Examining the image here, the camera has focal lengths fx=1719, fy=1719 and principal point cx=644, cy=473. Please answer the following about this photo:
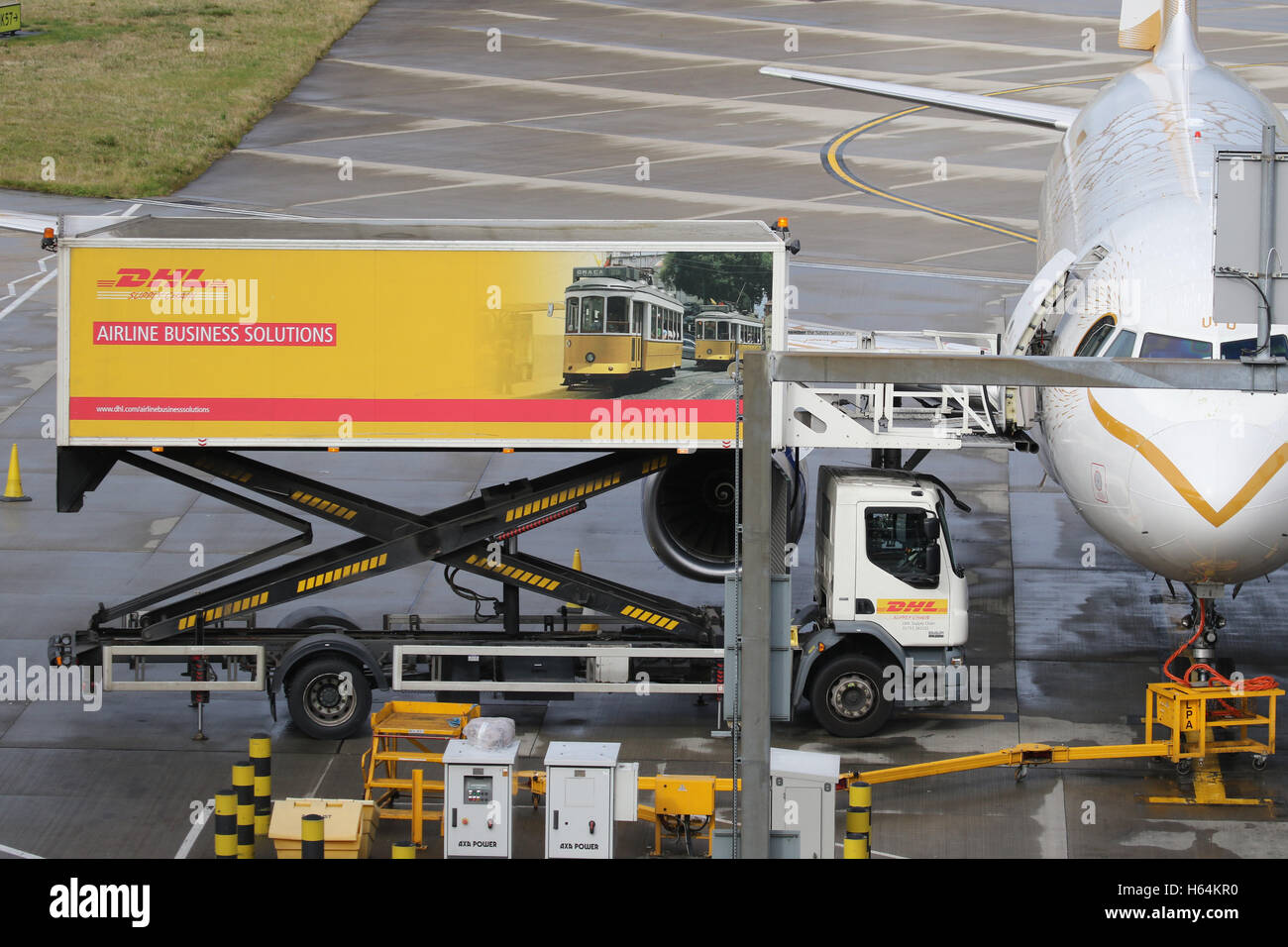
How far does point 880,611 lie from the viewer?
20.4m

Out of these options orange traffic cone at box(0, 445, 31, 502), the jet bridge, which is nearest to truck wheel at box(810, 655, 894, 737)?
the jet bridge

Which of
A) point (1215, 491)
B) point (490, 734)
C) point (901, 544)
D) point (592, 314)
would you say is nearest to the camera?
point (490, 734)

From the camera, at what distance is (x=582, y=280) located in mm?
19469

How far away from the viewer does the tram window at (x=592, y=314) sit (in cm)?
1920

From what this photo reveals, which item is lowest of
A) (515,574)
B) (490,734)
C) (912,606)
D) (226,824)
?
(226,824)

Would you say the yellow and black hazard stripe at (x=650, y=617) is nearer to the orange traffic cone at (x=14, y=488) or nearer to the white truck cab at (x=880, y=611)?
the white truck cab at (x=880, y=611)

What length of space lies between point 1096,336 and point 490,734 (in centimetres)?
842

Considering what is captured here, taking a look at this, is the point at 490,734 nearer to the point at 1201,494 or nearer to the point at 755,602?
the point at 755,602

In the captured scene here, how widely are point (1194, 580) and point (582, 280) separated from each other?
24.4ft

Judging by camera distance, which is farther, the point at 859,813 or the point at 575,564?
the point at 575,564

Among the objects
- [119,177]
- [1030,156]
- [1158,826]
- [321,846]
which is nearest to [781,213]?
[1030,156]

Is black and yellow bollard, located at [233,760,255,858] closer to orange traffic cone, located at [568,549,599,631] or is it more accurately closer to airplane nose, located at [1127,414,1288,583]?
orange traffic cone, located at [568,549,599,631]

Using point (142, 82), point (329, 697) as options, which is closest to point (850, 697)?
point (329, 697)
